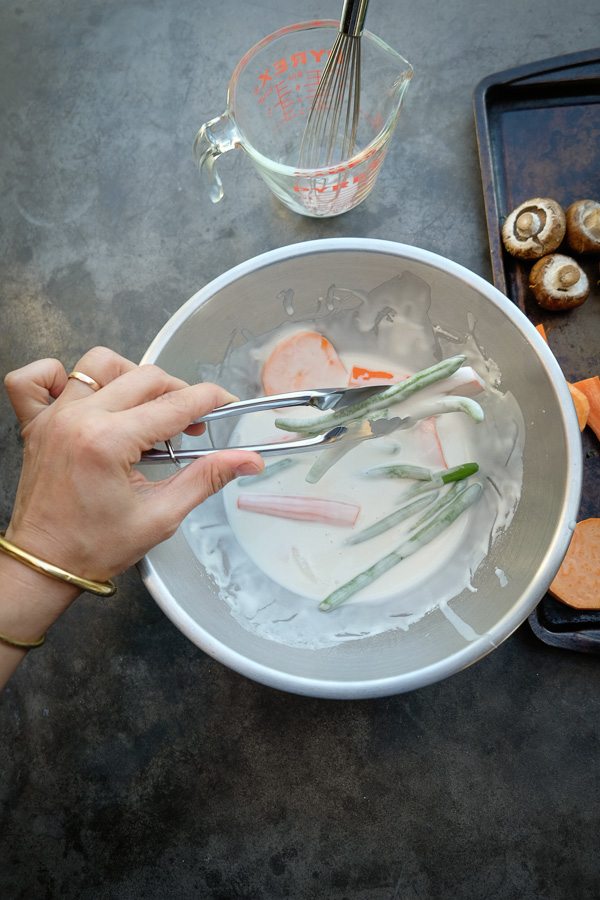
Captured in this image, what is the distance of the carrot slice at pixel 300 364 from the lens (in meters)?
1.28

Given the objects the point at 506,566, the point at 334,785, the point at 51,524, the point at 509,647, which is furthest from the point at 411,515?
the point at 51,524

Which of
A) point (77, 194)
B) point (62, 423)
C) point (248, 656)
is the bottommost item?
point (248, 656)

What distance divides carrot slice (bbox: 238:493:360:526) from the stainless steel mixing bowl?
0.17m

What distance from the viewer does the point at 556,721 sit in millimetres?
1245

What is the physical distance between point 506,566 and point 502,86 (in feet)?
3.39

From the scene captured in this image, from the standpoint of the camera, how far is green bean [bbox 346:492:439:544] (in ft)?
3.96

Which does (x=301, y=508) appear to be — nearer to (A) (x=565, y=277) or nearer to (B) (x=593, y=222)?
(A) (x=565, y=277)

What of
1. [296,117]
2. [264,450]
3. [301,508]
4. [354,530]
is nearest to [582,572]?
[354,530]

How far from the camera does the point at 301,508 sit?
1.23 m

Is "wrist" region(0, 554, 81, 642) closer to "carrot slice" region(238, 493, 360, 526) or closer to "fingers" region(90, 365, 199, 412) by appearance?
"fingers" region(90, 365, 199, 412)

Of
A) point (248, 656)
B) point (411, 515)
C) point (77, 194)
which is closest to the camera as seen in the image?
point (248, 656)

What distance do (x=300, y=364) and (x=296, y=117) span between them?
547 mm

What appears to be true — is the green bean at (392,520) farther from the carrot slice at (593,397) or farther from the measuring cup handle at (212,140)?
the measuring cup handle at (212,140)

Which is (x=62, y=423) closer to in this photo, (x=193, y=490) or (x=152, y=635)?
(x=193, y=490)
